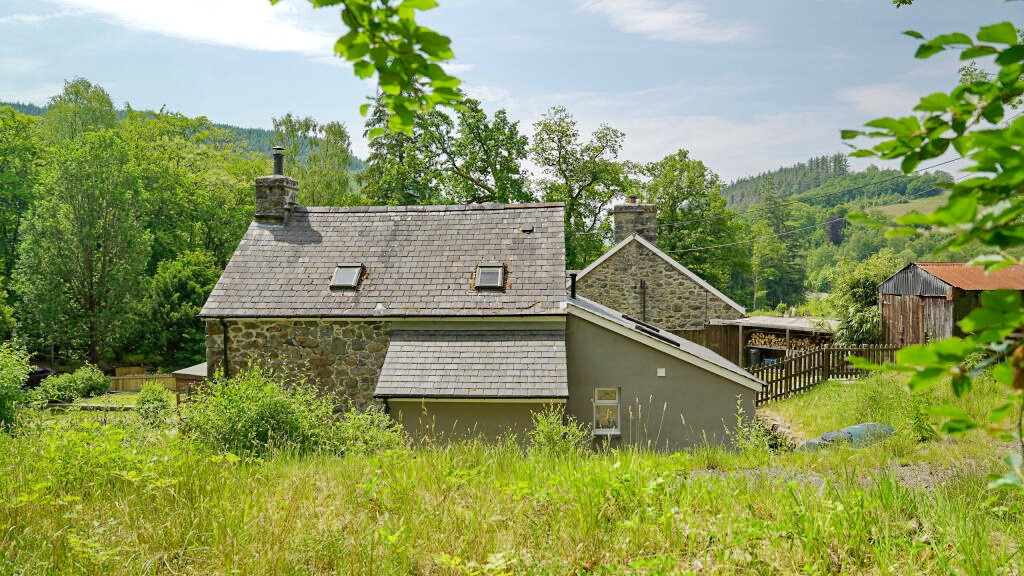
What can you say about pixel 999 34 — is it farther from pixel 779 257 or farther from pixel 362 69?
pixel 779 257

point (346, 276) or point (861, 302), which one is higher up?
point (346, 276)

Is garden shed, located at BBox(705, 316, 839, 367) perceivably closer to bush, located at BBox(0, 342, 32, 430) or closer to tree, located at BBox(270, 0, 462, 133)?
bush, located at BBox(0, 342, 32, 430)

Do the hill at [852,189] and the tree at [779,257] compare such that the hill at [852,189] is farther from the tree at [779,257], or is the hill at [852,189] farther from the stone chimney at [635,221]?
the stone chimney at [635,221]

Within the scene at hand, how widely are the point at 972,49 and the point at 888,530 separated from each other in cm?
333

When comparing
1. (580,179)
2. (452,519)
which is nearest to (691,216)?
(580,179)

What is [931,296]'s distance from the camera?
2125cm

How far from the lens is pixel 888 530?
3938 millimetres

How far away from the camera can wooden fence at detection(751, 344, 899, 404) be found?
67.9 ft

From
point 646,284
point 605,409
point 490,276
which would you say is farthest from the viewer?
point 646,284

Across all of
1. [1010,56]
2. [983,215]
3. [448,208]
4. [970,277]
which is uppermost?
[448,208]

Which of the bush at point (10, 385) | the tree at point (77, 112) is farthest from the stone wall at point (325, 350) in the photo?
the tree at point (77, 112)

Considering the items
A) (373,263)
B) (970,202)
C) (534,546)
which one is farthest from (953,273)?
(970,202)

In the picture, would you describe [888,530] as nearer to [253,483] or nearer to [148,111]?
A: [253,483]

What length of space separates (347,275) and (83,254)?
2577 centimetres
